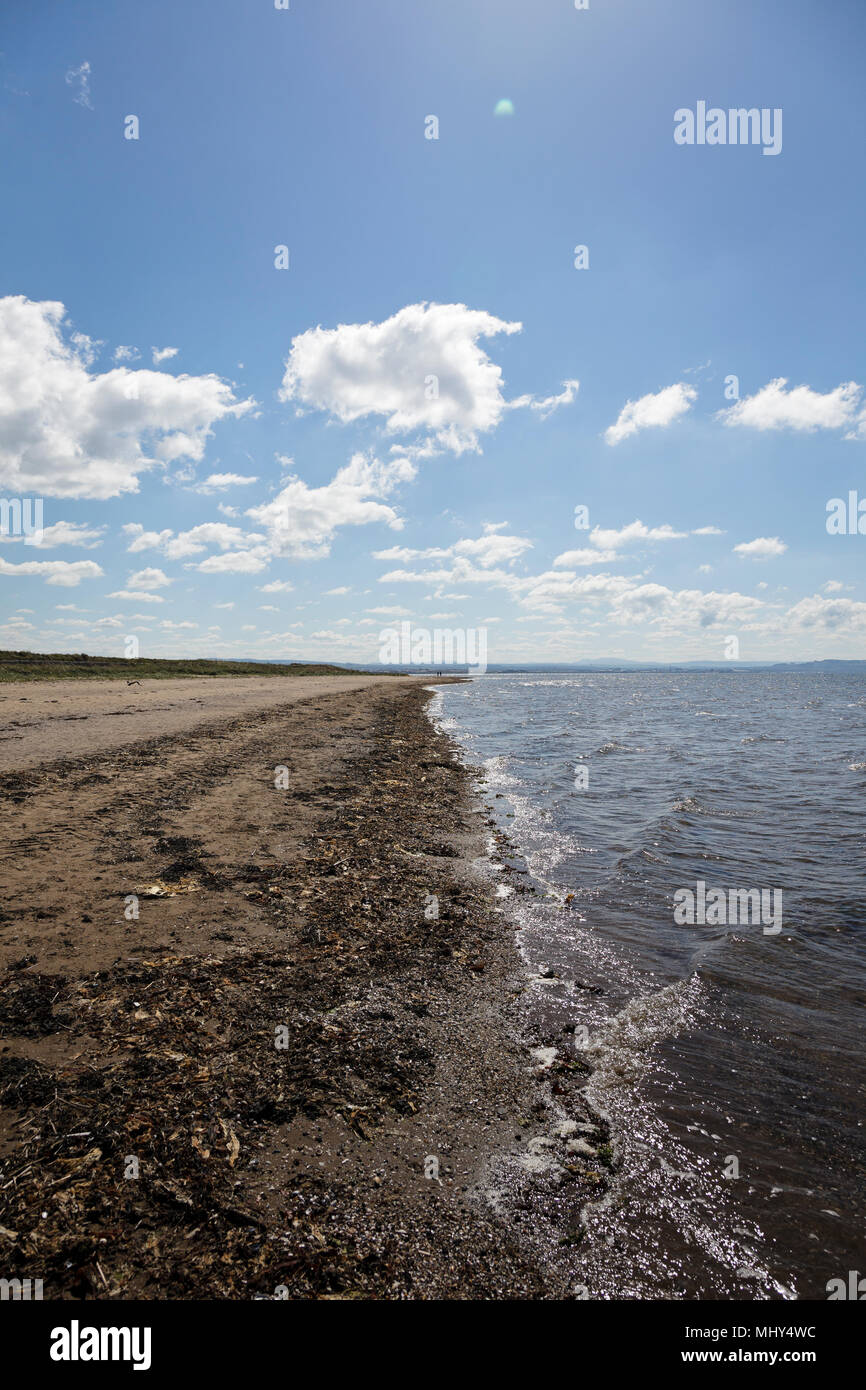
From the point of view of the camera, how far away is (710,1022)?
688cm

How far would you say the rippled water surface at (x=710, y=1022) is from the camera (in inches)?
159

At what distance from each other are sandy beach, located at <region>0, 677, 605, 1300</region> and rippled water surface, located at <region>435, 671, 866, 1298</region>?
1.84ft

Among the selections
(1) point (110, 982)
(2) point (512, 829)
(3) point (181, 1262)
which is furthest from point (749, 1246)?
(2) point (512, 829)

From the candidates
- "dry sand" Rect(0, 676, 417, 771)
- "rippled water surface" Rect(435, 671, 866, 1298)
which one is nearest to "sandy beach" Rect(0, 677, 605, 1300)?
"rippled water surface" Rect(435, 671, 866, 1298)

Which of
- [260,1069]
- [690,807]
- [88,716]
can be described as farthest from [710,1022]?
[88,716]

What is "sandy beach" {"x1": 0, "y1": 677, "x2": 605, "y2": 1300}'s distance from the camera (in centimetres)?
358

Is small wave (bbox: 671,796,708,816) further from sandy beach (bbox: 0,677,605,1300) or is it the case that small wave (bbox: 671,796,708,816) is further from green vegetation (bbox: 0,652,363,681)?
green vegetation (bbox: 0,652,363,681)

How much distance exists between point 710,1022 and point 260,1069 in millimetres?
5056

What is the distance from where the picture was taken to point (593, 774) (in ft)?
75.6

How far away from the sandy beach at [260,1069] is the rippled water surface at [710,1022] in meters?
0.56

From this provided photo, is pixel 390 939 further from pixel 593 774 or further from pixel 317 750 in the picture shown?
pixel 593 774

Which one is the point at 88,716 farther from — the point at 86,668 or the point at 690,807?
the point at 86,668
